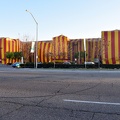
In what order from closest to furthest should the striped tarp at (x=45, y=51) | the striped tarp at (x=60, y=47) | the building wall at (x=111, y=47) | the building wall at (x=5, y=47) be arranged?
the building wall at (x=111, y=47) → the striped tarp at (x=60, y=47) → the striped tarp at (x=45, y=51) → the building wall at (x=5, y=47)

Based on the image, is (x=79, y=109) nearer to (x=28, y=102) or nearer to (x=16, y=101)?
(x=28, y=102)

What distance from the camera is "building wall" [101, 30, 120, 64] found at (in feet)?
158

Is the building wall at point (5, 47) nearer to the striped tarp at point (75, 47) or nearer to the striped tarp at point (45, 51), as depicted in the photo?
the striped tarp at point (45, 51)

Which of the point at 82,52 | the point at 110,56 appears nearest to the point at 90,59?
the point at 82,52

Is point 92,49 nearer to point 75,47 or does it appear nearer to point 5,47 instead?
point 75,47

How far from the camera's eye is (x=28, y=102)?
24.2ft

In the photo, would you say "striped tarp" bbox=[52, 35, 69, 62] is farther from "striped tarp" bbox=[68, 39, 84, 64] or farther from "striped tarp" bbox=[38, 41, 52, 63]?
"striped tarp" bbox=[38, 41, 52, 63]

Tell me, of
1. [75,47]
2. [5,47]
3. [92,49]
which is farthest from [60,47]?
[5,47]

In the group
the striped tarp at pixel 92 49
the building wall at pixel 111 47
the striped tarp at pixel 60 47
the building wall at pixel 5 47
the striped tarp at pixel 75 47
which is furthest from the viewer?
the building wall at pixel 5 47

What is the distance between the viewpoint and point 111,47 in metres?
48.7

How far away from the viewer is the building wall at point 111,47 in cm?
4831

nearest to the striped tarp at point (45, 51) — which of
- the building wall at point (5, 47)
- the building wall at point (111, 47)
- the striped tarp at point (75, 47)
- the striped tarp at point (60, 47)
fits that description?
the striped tarp at point (60, 47)

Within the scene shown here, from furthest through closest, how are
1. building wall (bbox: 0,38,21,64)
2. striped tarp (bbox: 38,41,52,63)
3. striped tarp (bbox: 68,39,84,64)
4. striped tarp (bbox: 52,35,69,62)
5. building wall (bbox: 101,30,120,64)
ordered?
building wall (bbox: 0,38,21,64) → striped tarp (bbox: 38,41,52,63) → striped tarp (bbox: 68,39,84,64) → striped tarp (bbox: 52,35,69,62) → building wall (bbox: 101,30,120,64)

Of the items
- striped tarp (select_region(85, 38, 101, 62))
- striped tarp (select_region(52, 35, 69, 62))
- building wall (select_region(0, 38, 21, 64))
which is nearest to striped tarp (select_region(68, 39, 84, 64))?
striped tarp (select_region(52, 35, 69, 62))
